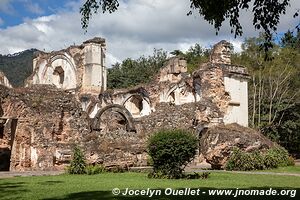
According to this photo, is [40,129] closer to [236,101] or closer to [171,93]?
[236,101]

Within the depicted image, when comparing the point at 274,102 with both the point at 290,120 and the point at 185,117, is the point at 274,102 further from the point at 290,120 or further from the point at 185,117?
the point at 185,117

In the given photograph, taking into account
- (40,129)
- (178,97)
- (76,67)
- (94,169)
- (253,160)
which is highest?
(76,67)

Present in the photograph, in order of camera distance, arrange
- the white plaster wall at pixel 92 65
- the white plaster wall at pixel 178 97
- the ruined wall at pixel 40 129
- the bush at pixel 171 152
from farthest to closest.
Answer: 1. the white plaster wall at pixel 92 65
2. the white plaster wall at pixel 178 97
3. the ruined wall at pixel 40 129
4. the bush at pixel 171 152

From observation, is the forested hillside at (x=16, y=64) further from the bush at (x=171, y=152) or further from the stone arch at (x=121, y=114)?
the bush at (x=171, y=152)

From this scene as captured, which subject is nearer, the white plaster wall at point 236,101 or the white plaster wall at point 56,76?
the white plaster wall at point 236,101

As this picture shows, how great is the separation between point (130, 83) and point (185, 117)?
28.7m

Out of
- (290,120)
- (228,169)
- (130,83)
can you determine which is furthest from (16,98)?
(130,83)

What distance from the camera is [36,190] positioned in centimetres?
1152

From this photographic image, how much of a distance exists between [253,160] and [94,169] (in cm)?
731

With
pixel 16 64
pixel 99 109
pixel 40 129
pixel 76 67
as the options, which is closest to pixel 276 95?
pixel 99 109

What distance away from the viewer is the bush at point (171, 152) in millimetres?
15406

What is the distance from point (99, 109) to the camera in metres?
30.8

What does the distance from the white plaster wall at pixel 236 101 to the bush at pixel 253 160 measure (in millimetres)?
5399

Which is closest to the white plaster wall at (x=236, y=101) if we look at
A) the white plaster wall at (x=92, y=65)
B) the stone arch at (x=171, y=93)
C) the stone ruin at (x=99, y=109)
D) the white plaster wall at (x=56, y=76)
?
the stone ruin at (x=99, y=109)
